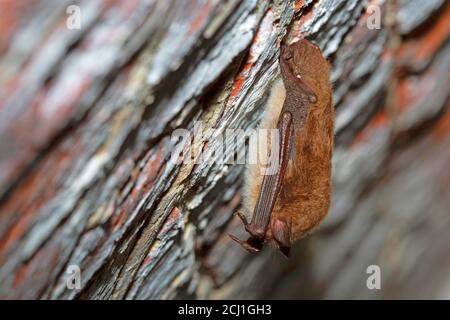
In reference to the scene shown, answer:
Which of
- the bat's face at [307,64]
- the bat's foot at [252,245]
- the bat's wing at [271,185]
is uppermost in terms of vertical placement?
the bat's face at [307,64]

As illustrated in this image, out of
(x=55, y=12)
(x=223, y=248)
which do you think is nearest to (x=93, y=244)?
(x=55, y=12)

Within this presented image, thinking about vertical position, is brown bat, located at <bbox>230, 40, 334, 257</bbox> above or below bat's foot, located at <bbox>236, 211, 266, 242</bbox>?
above

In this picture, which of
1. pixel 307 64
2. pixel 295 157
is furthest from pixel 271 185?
pixel 307 64

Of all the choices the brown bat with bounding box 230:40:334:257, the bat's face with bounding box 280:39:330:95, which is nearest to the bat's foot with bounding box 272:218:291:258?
the brown bat with bounding box 230:40:334:257

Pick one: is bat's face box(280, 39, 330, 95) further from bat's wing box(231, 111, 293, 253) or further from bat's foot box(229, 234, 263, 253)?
bat's foot box(229, 234, 263, 253)

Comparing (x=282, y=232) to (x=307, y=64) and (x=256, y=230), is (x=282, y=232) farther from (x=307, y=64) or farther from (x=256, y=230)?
(x=307, y=64)

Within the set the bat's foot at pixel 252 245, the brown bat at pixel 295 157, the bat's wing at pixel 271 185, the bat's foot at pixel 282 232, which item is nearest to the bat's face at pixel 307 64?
the brown bat at pixel 295 157

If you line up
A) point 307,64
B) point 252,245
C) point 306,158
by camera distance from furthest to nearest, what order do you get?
point 252,245 < point 306,158 < point 307,64

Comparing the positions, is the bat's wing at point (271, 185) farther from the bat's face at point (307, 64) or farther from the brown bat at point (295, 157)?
the bat's face at point (307, 64)

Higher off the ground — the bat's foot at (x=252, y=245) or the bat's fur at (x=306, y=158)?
the bat's fur at (x=306, y=158)
